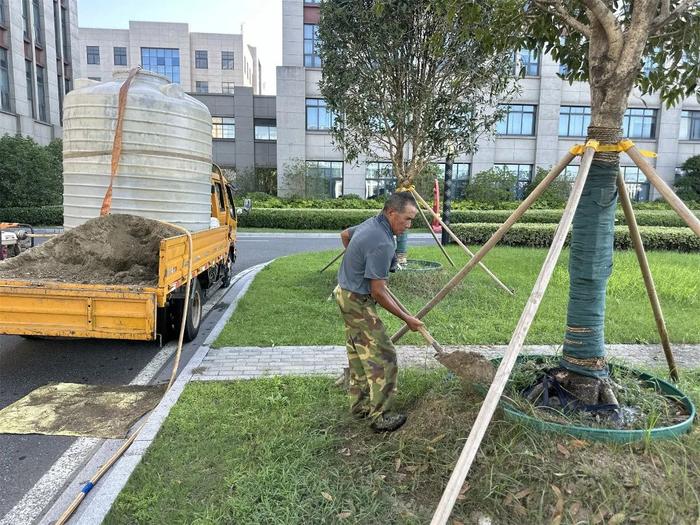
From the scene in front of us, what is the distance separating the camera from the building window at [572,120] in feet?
107

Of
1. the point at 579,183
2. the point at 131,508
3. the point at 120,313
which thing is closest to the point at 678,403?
the point at 579,183

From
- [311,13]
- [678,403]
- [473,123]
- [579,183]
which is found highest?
[311,13]

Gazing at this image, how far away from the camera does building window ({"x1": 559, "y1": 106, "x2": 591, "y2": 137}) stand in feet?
107

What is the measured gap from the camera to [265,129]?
37.4 meters

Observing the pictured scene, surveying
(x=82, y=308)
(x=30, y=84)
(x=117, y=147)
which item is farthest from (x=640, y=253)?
(x=30, y=84)

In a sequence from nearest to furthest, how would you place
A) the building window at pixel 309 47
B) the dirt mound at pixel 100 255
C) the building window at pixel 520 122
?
the dirt mound at pixel 100 255 < the building window at pixel 309 47 < the building window at pixel 520 122

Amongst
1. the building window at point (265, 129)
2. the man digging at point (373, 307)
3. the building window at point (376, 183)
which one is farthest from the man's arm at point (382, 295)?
the building window at point (265, 129)

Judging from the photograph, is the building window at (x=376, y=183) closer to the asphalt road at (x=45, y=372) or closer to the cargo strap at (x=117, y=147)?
the asphalt road at (x=45, y=372)

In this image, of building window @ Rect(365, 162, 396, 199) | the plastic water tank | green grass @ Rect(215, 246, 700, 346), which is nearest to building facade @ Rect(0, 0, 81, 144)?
building window @ Rect(365, 162, 396, 199)

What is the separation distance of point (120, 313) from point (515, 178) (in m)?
29.5

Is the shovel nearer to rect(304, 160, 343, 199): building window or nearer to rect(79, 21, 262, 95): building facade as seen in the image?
rect(304, 160, 343, 199): building window

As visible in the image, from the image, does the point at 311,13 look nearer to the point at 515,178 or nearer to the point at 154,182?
the point at 515,178

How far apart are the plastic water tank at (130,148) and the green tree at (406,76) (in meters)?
2.92

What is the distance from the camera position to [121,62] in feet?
187
